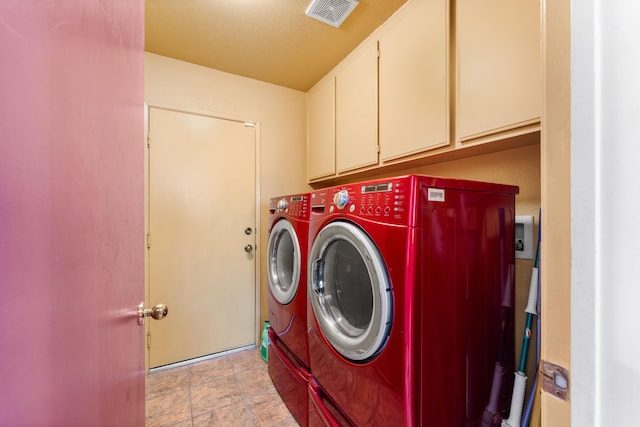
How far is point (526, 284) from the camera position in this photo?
1244 mm

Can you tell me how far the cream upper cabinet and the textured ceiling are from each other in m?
0.58

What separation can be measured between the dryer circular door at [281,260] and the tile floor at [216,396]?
689 millimetres

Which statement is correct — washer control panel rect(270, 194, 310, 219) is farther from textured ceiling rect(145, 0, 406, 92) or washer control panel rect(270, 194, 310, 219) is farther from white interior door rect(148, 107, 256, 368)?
textured ceiling rect(145, 0, 406, 92)

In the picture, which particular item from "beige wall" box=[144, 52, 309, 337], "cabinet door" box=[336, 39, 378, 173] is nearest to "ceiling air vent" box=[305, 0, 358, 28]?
"cabinet door" box=[336, 39, 378, 173]

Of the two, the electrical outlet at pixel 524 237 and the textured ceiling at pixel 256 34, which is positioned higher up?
the textured ceiling at pixel 256 34

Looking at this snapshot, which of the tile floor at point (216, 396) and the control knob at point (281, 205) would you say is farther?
the control knob at point (281, 205)

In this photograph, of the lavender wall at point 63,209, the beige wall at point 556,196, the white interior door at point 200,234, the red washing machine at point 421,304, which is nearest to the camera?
the lavender wall at point 63,209

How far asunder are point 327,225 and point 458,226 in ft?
1.79

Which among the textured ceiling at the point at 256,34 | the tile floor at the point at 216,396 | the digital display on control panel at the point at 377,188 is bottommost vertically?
the tile floor at the point at 216,396

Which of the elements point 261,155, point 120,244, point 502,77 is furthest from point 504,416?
point 261,155

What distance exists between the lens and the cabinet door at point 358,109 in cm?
175

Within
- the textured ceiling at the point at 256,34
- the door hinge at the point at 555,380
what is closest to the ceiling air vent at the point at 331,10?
the textured ceiling at the point at 256,34

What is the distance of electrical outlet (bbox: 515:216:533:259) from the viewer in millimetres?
1224

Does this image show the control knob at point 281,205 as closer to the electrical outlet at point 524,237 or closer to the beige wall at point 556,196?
the electrical outlet at point 524,237
